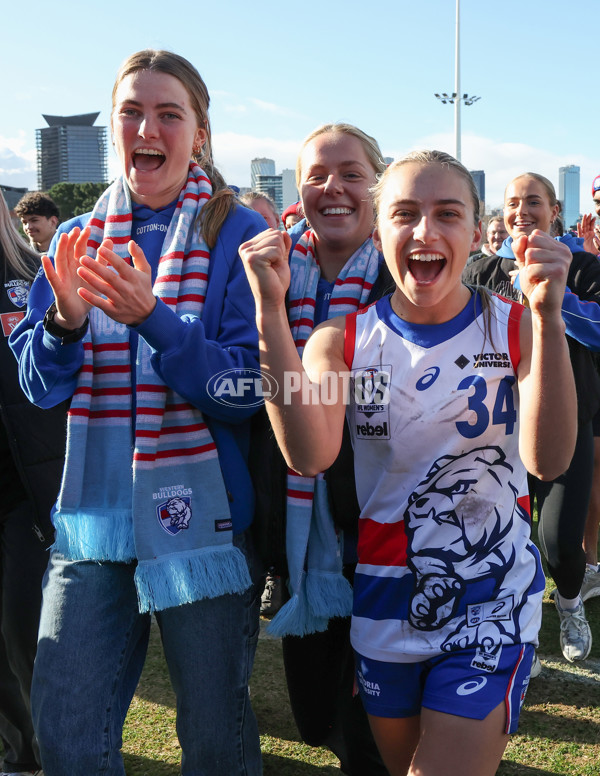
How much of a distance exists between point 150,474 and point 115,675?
0.53 m

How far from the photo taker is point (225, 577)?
210 cm

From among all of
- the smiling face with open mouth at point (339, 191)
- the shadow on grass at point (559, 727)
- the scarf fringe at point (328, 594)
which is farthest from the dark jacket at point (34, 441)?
the shadow on grass at point (559, 727)

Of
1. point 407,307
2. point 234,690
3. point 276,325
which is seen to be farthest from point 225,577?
point 407,307

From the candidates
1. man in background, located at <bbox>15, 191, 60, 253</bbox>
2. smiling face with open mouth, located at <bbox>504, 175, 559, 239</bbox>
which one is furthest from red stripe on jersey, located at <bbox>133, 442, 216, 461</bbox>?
man in background, located at <bbox>15, 191, 60, 253</bbox>

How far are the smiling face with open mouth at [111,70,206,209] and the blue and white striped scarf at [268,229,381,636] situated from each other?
559mm

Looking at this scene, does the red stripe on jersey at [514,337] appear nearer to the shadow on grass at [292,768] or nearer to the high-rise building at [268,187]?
the shadow on grass at [292,768]

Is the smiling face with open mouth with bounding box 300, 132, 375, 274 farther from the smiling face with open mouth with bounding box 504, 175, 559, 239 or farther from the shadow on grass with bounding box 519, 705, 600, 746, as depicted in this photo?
the shadow on grass with bounding box 519, 705, 600, 746

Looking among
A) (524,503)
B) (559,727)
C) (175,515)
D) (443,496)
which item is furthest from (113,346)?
(559,727)

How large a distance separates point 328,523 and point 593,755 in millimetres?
1652

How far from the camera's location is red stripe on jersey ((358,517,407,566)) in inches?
80.2

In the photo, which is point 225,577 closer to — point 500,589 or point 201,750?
point 201,750

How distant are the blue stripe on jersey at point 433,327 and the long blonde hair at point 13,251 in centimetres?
156

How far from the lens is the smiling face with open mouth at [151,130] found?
7.59 ft

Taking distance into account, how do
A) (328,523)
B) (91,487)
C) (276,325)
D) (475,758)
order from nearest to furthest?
(475,758) → (276,325) → (91,487) → (328,523)
